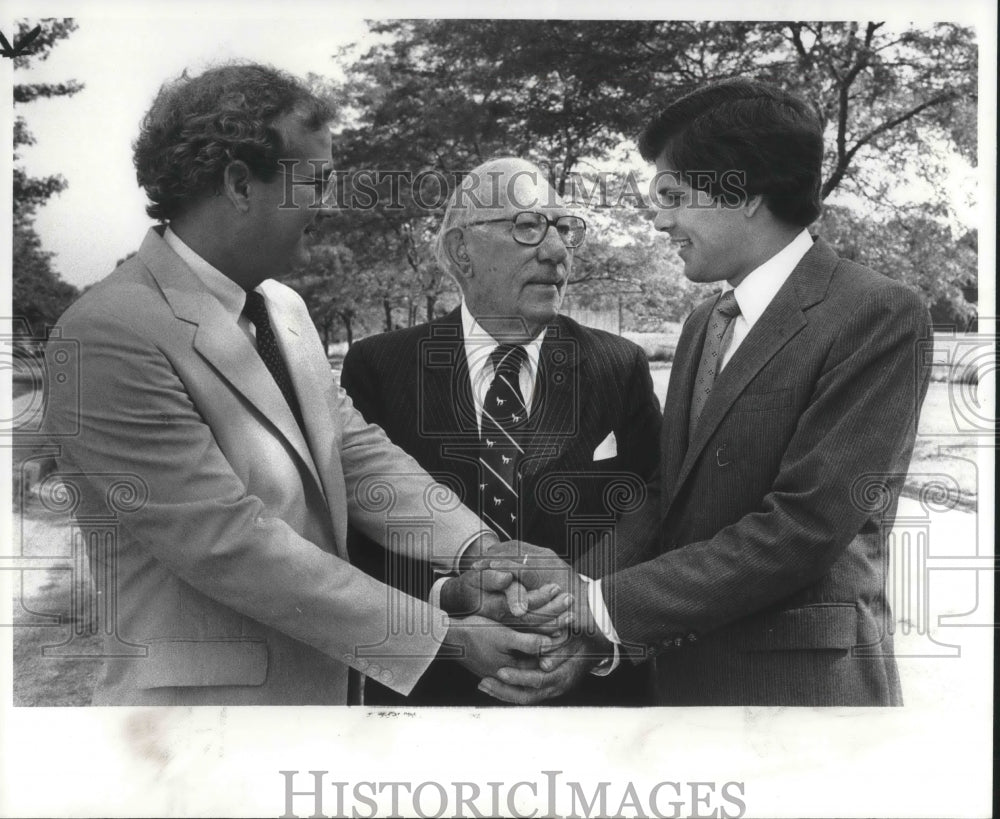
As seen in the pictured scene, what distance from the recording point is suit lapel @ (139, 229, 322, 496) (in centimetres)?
412

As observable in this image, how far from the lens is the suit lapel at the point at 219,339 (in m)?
4.12

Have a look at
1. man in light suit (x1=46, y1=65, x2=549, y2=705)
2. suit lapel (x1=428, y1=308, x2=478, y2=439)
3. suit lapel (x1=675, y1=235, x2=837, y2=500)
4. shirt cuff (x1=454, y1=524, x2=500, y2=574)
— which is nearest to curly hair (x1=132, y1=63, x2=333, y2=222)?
man in light suit (x1=46, y1=65, x2=549, y2=705)

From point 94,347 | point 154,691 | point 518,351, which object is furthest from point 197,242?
point 154,691

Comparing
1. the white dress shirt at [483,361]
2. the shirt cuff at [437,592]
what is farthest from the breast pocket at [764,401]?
the shirt cuff at [437,592]

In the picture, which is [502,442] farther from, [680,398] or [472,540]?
[680,398]

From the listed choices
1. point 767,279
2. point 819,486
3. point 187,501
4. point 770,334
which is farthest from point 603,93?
point 187,501

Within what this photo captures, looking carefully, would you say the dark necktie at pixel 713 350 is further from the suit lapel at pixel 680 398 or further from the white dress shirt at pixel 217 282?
the white dress shirt at pixel 217 282

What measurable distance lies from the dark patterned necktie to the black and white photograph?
11mm

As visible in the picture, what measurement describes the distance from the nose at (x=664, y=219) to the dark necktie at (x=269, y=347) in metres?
1.53

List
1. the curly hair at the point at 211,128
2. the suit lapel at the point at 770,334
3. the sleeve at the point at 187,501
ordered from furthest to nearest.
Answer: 1. the curly hair at the point at 211,128
2. the suit lapel at the point at 770,334
3. the sleeve at the point at 187,501

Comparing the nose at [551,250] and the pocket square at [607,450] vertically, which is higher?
the nose at [551,250]

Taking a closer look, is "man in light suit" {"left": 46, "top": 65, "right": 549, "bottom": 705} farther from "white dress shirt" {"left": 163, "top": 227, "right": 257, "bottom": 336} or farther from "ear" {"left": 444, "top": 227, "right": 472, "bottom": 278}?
"ear" {"left": 444, "top": 227, "right": 472, "bottom": 278}

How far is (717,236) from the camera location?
4469 millimetres

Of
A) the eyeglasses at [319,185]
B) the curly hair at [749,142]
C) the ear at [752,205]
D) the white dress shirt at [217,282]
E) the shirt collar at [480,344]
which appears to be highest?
the curly hair at [749,142]
